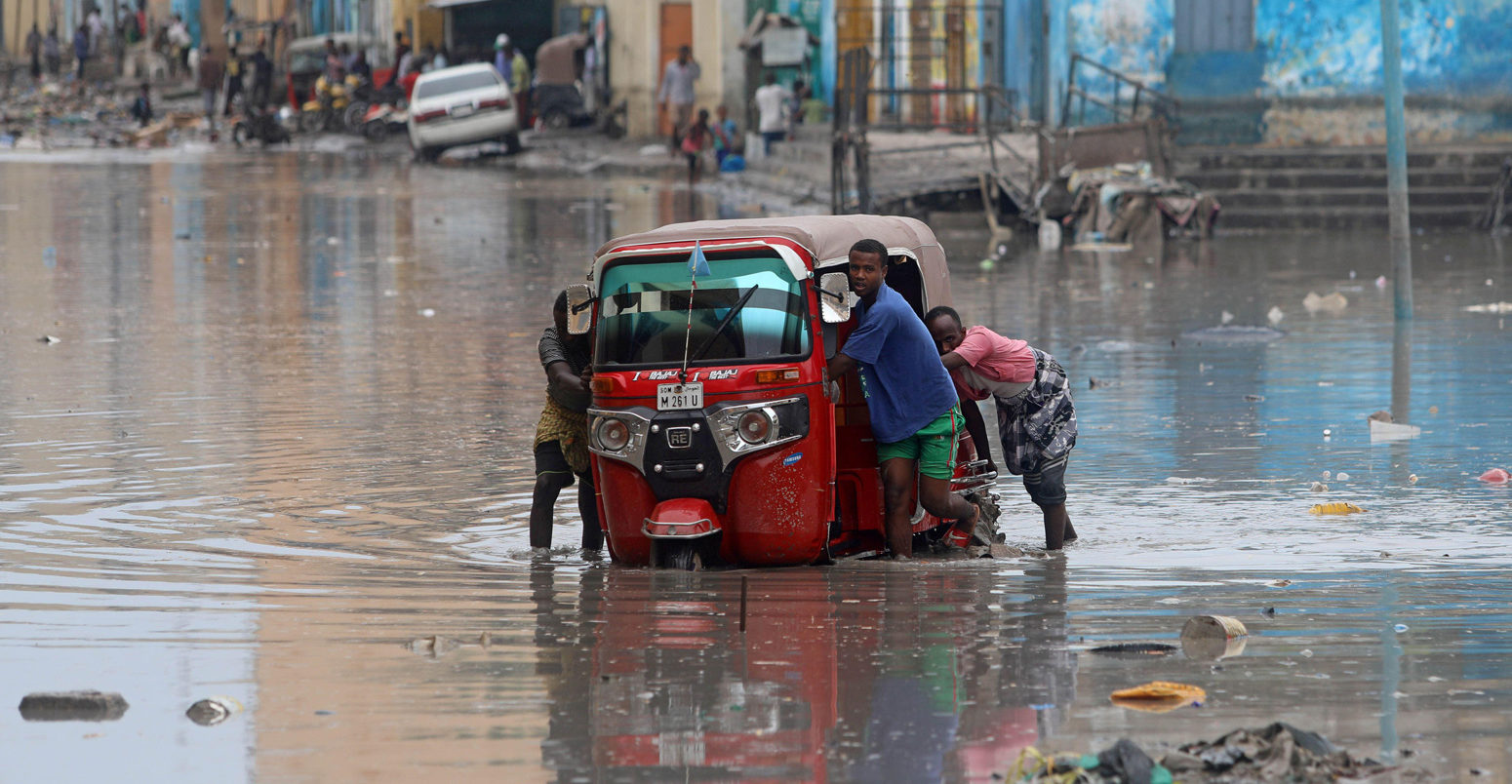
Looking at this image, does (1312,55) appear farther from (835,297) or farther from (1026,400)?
(835,297)

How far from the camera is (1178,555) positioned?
7.71 meters

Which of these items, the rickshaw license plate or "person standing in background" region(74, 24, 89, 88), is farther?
"person standing in background" region(74, 24, 89, 88)

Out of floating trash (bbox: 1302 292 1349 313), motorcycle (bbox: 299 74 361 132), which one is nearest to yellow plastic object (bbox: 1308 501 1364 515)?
floating trash (bbox: 1302 292 1349 313)

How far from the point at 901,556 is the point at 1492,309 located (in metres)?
9.41

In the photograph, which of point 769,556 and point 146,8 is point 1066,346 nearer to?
point 769,556

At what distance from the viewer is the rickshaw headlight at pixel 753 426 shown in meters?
7.20

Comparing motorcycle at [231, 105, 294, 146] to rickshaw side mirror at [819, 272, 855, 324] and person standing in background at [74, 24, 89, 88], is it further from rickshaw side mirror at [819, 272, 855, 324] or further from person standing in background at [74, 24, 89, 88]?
rickshaw side mirror at [819, 272, 855, 324]

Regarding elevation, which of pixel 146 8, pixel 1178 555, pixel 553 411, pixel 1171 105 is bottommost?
pixel 1178 555

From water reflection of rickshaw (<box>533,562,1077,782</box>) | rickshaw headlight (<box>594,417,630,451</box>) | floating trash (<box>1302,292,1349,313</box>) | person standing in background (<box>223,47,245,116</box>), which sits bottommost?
water reflection of rickshaw (<box>533,562,1077,782</box>)

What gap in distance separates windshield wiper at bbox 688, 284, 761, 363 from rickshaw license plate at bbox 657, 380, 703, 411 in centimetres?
12

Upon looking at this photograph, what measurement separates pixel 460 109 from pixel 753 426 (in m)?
30.8

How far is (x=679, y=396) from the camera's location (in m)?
7.24

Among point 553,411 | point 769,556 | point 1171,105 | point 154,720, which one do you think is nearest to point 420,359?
point 553,411

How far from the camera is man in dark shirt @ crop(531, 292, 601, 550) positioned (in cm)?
796
